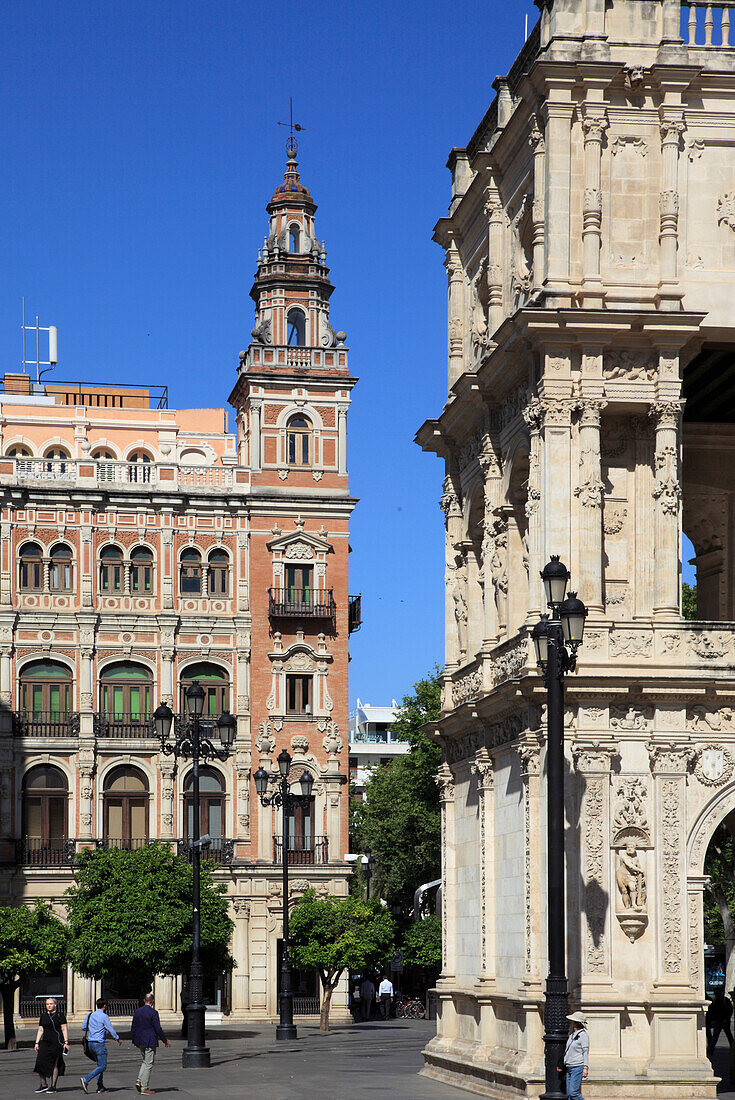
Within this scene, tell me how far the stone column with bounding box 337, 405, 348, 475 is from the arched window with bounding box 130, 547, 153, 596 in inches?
299

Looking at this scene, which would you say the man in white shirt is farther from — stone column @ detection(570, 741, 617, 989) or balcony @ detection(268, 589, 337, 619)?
stone column @ detection(570, 741, 617, 989)

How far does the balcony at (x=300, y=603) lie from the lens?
195 ft

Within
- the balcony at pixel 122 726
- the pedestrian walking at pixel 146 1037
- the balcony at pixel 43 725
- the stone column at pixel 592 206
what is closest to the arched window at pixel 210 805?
the balcony at pixel 122 726

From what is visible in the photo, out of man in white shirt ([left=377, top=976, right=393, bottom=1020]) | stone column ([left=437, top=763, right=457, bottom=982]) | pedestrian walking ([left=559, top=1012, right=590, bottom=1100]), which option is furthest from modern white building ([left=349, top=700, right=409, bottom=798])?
pedestrian walking ([left=559, top=1012, right=590, bottom=1100])

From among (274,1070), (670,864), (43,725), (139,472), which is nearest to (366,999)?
(43,725)

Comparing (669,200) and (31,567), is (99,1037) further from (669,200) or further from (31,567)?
(31,567)

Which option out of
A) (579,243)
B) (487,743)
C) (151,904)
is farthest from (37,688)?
(579,243)

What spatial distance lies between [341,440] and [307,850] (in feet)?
48.5

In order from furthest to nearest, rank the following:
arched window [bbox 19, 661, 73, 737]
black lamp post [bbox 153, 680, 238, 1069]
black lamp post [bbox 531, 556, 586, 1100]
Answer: arched window [bbox 19, 661, 73, 737] < black lamp post [bbox 153, 680, 238, 1069] < black lamp post [bbox 531, 556, 586, 1100]

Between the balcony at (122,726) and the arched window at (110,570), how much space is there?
4.47 metres

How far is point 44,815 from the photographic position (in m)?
57.3

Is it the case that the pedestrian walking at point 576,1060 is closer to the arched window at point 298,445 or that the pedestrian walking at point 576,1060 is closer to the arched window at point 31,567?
the arched window at point 31,567

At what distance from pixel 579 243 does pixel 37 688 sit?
3636cm

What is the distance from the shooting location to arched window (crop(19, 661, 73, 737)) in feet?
189
